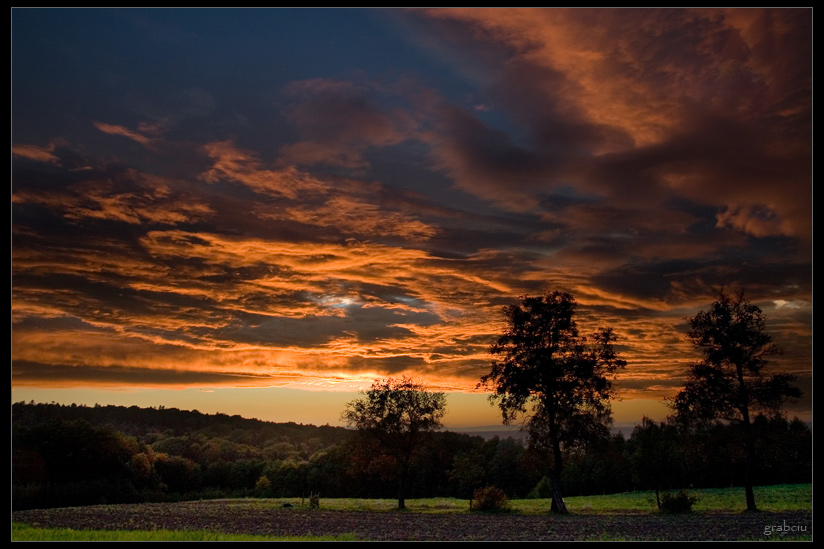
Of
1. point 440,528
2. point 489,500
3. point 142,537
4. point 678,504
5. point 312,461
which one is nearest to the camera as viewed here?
point 142,537

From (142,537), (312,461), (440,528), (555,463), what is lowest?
(312,461)

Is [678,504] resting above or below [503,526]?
below

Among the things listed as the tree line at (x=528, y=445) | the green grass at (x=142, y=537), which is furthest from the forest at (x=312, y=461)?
the green grass at (x=142, y=537)

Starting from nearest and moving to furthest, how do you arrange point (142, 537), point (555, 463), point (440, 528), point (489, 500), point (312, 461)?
point (142, 537) → point (440, 528) → point (555, 463) → point (489, 500) → point (312, 461)

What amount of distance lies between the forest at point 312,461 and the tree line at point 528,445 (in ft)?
0.75

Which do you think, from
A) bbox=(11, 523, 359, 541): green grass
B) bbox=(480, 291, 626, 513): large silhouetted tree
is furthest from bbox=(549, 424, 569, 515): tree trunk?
bbox=(11, 523, 359, 541): green grass

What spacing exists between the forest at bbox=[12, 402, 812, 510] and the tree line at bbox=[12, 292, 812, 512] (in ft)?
0.75

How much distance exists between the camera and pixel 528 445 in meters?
47.8

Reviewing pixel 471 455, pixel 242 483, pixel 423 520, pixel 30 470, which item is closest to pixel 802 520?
pixel 423 520

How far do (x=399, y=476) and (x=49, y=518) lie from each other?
107 ft

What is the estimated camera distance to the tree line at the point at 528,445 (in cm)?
4338

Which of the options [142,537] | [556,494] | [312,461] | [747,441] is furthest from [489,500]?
[312,461]

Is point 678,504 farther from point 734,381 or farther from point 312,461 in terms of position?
point 312,461

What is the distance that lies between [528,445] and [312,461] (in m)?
73.7
